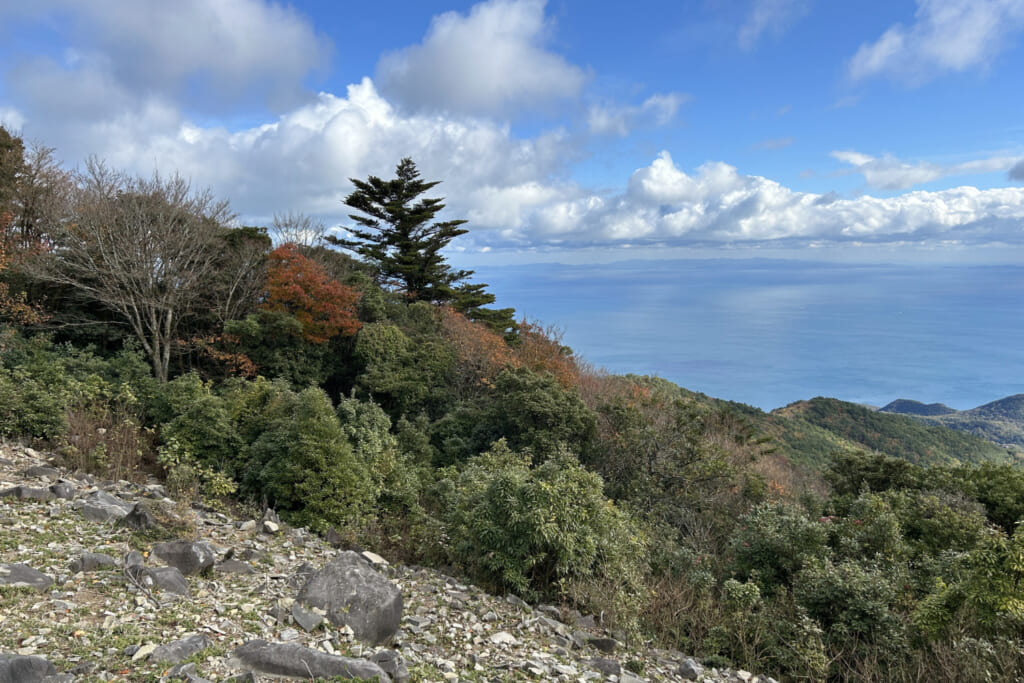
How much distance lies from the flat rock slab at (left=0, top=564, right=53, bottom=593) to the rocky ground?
12 millimetres

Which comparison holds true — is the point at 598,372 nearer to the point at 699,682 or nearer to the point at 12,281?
the point at 699,682

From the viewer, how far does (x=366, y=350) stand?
51.1 feet

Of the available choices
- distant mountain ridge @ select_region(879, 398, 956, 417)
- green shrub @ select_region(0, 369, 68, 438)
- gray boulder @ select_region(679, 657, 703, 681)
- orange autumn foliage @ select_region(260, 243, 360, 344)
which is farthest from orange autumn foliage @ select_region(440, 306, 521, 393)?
distant mountain ridge @ select_region(879, 398, 956, 417)

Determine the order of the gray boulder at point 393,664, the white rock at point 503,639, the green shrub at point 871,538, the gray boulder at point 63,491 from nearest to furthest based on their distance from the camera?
the gray boulder at point 393,664 → the white rock at point 503,639 → the gray boulder at point 63,491 → the green shrub at point 871,538

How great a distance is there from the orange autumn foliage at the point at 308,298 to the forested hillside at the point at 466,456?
8 centimetres

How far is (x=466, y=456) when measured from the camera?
1281 centimetres

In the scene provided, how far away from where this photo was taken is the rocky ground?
147 inches

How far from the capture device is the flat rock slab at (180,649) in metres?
3.66

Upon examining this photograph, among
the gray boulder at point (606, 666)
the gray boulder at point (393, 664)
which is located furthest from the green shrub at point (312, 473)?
the gray boulder at point (606, 666)

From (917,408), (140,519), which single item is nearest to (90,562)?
(140,519)

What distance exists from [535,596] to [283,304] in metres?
12.6

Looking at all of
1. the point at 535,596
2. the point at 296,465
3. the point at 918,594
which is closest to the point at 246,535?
the point at 296,465

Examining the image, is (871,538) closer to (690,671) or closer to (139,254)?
(690,671)

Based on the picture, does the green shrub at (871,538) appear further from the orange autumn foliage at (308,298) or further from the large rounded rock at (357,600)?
the orange autumn foliage at (308,298)
